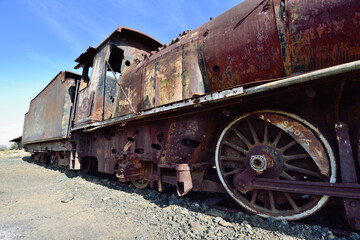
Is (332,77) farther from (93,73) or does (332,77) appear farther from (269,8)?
(93,73)

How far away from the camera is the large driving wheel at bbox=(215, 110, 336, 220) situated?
2.00 metres

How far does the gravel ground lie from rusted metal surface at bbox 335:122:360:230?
0.18 meters

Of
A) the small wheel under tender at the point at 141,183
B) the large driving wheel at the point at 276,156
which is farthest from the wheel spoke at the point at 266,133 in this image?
the small wheel under tender at the point at 141,183

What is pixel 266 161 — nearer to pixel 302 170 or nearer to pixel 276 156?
pixel 276 156

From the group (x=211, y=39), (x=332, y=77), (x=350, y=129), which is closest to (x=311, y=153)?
(x=350, y=129)

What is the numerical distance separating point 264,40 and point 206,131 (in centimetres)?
144

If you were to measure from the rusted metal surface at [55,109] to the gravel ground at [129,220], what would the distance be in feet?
10.3

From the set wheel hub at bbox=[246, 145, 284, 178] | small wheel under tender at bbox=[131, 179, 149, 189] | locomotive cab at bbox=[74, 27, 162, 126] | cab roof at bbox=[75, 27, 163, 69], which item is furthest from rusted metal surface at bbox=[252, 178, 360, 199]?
cab roof at bbox=[75, 27, 163, 69]

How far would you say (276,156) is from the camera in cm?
226

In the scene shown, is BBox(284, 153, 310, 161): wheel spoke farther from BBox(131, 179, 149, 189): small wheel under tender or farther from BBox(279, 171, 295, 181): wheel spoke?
BBox(131, 179, 149, 189): small wheel under tender

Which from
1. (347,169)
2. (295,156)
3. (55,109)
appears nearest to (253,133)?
(295,156)

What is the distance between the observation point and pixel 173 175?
321 centimetres

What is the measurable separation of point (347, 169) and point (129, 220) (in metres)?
2.69

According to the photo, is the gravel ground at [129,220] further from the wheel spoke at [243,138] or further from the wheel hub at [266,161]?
the wheel spoke at [243,138]
